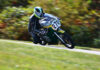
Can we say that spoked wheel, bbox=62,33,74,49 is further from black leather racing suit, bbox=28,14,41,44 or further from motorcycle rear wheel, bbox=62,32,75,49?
black leather racing suit, bbox=28,14,41,44

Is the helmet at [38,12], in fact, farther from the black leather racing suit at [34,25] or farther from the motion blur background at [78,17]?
the motion blur background at [78,17]

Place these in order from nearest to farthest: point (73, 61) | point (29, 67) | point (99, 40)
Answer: point (29, 67) < point (73, 61) < point (99, 40)

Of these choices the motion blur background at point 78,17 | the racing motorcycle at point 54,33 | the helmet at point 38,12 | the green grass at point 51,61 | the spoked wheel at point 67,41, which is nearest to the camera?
the green grass at point 51,61

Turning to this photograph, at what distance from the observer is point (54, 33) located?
1070 cm

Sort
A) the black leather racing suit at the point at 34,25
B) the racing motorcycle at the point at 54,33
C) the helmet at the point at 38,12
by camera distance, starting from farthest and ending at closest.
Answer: the black leather racing suit at the point at 34,25, the helmet at the point at 38,12, the racing motorcycle at the point at 54,33

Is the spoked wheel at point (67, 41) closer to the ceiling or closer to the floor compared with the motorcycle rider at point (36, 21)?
closer to the floor

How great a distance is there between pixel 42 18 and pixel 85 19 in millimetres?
6797

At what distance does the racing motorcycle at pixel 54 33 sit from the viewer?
10.5m

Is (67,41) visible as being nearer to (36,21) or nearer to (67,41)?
(67,41)

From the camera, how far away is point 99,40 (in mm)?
15672

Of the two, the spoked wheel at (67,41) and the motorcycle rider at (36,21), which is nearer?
the spoked wheel at (67,41)

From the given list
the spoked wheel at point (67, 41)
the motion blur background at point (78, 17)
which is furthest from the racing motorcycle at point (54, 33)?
the motion blur background at point (78, 17)

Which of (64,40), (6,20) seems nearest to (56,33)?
(64,40)

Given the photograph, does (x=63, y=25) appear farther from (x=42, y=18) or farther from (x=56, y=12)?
(x=42, y=18)
